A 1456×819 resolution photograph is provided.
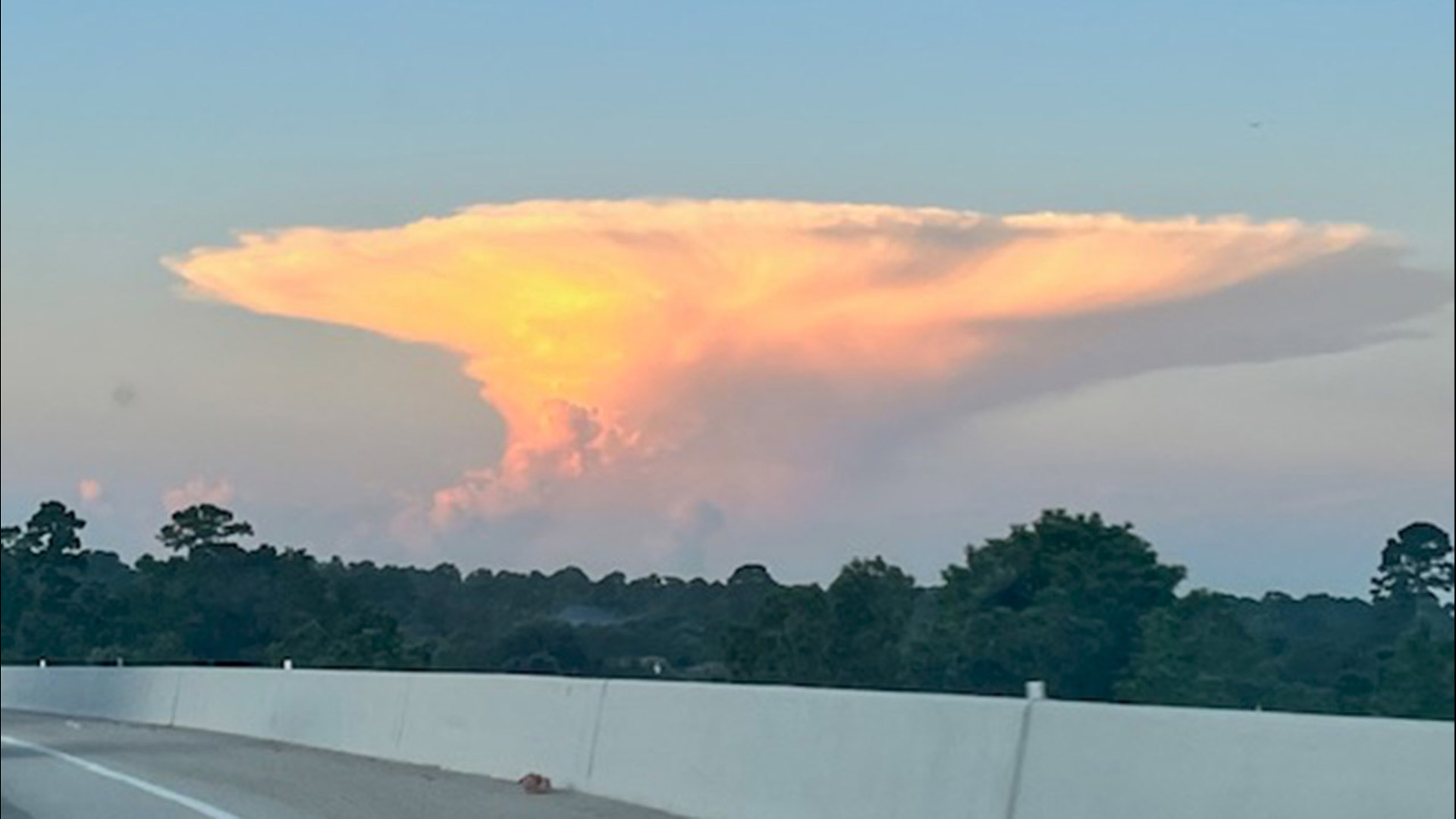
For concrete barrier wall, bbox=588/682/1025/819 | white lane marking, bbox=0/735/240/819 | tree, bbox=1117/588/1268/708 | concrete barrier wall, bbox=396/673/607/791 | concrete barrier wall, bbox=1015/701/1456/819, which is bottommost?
white lane marking, bbox=0/735/240/819

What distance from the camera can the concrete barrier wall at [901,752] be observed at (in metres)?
11.0

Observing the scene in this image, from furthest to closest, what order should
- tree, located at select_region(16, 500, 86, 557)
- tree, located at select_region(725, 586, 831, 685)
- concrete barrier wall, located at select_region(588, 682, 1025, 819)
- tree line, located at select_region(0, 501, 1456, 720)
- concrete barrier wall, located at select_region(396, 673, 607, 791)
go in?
tree, located at select_region(16, 500, 86, 557) < tree, located at select_region(725, 586, 831, 685) < tree line, located at select_region(0, 501, 1456, 720) < concrete barrier wall, located at select_region(396, 673, 607, 791) < concrete barrier wall, located at select_region(588, 682, 1025, 819)

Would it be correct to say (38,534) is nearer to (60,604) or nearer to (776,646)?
(60,604)

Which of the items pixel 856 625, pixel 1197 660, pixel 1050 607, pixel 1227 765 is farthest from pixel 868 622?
pixel 1227 765

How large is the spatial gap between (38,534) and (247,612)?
985 inches

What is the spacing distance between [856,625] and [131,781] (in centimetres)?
2258

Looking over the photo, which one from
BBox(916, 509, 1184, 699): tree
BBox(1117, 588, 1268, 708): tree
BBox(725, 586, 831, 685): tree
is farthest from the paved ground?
BBox(725, 586, 831, 685): tree

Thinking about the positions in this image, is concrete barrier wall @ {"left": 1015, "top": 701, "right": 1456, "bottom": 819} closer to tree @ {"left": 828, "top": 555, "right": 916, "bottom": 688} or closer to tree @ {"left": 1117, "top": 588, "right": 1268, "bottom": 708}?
tree @ {"left": 1117, "top": 588, "right": 1268, "bottom": 708}

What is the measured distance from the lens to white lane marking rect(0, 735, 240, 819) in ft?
66.8

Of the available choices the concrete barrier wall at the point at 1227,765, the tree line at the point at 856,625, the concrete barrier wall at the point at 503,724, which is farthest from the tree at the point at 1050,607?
the concrete barrier wall at the point at 1227,765

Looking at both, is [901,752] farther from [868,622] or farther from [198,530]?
[198,530]

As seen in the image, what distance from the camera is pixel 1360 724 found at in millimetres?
10859

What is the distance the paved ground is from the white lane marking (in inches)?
0.7

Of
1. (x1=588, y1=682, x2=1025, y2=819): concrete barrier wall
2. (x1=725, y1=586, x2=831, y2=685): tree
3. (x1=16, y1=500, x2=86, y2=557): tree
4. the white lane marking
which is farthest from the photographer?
(x1=16, y1=500, x2=86, y2=557): tree
